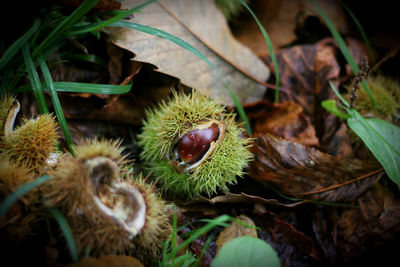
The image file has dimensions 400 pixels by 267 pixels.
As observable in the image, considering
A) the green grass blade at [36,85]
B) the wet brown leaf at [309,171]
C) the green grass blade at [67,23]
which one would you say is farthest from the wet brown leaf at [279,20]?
the green grass blade at [36,85]

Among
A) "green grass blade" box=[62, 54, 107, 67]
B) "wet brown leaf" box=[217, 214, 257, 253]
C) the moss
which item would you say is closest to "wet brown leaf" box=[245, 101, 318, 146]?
the moss

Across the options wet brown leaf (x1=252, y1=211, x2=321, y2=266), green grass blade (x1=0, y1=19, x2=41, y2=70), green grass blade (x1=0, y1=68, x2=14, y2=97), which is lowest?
wet brown leaf (x1=252, y1=211, x2=321, y2=266)

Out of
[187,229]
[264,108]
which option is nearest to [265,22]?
[264,108]

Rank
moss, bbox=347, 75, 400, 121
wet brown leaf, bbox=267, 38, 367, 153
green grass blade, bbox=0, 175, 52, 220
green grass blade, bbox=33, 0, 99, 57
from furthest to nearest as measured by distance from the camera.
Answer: wet brown leaf, bbox=267, 38, 367, 153, moss, bbox=347, 75, 400, 121, green grass blade, bbox=33, 0, 99, 57, green grass blade, bbox=0, 175, 52, 220

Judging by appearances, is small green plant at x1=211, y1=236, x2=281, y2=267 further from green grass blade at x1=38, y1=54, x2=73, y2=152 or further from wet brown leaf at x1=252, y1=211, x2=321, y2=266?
green grass blade at x1=38, y1=54, x2=73, y2=152

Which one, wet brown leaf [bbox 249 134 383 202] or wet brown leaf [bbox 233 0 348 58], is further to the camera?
wet brown leaf [bbox 233 0 348 58]

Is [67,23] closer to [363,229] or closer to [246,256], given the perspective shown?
[246,256]

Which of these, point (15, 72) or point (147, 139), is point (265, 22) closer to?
point (147, 139)

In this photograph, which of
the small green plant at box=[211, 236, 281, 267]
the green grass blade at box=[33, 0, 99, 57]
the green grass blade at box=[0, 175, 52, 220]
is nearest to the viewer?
the green grass blade at box=[0, 175, 52, 220]

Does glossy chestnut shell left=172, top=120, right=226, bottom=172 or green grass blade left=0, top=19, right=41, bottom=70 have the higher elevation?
green grass blade left=0, top=19, right=41, bottom=70
